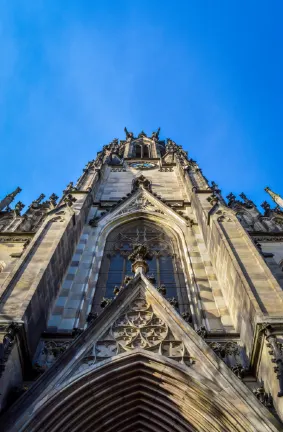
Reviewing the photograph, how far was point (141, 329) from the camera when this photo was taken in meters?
9.73

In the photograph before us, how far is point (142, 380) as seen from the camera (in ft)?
28.7

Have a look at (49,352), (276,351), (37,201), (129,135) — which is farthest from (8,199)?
(129,135)

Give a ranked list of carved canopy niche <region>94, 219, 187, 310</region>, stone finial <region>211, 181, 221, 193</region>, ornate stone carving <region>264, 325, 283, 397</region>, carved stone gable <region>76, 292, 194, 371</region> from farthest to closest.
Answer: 1. stone finial <region>211, 181, 221, 193</region>
2. carved canopy niche <region>94, 219, 187, 310</region>
3. carved stone gable <region>76, 292, 194, 371</region>
4. ornate stone carving <region>264, 325, 283, 397</region>

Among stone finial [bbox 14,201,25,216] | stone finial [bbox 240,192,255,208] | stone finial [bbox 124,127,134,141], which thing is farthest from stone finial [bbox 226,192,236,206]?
stone finial [bbox 124,127,134,141]

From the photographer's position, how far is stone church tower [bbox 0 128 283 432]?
7.96 m

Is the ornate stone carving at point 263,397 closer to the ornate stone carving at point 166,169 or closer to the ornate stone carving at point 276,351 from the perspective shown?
the ornate stone carving at point 276,351

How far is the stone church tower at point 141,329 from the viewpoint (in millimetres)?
7957

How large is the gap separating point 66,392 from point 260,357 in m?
3.78

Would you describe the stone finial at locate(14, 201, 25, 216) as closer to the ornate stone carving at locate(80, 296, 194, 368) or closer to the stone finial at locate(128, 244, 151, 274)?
the stone finial at locate(128, 244, 151, 274)

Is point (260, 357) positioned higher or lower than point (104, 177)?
lower

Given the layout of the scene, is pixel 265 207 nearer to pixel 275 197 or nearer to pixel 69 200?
pixel 275 197

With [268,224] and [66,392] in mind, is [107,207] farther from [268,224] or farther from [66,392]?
[66,392]

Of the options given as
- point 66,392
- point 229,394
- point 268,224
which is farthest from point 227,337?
point 268,224

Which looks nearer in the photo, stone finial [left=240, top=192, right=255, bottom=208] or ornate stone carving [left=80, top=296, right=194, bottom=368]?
ornate stone carving [left=80, top=296, right=194, bottom=368]
